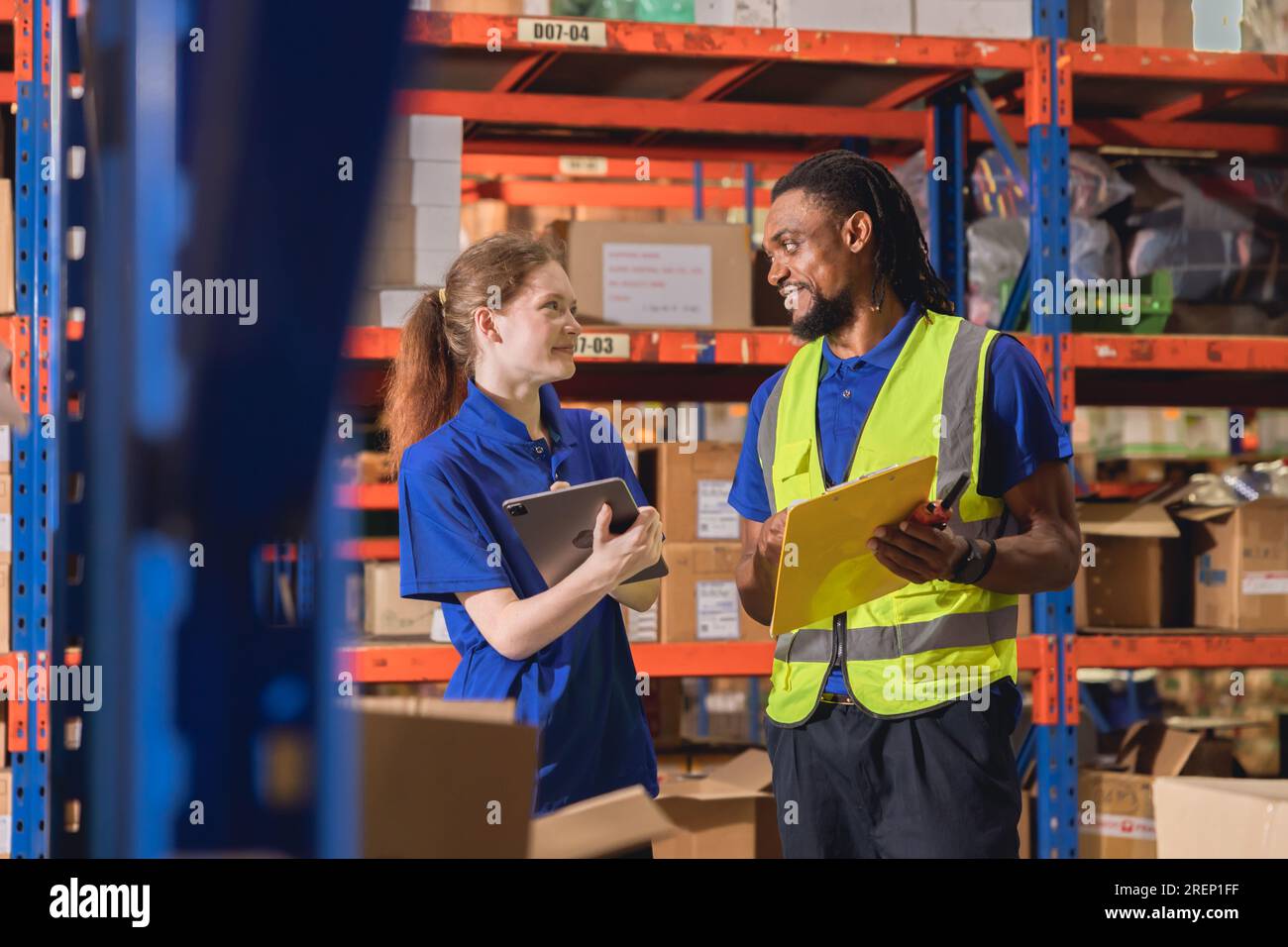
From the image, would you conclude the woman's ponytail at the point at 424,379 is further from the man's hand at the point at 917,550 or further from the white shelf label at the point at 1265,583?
the white shelf label at the point at 1265,583

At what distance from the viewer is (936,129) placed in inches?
151

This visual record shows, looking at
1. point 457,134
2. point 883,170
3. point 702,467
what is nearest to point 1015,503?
point 883,170

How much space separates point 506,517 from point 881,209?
2.58ft

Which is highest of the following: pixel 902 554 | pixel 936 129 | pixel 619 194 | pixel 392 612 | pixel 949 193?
pixel 619 194

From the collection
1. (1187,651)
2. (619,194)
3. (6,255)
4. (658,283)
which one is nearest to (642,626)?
(658,283)

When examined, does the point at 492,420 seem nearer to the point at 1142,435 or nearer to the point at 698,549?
the point at 698,549

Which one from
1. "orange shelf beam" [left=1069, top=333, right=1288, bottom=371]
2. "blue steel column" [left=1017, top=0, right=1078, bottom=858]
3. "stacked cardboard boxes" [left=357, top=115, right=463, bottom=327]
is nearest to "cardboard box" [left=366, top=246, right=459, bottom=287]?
"stacked cardboard boxes" [left=357, top=115, right=463, bottom=327]

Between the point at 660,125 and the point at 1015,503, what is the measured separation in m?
2.18

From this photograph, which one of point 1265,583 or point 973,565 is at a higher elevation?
point 973,565

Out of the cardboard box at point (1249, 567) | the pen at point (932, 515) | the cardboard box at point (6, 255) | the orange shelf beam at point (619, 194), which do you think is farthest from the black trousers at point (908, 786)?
the orange shelf beam at point (619, 194)

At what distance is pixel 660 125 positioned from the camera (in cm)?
386

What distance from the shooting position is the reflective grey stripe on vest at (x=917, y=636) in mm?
2002

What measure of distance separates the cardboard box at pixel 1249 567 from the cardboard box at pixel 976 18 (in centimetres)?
144
